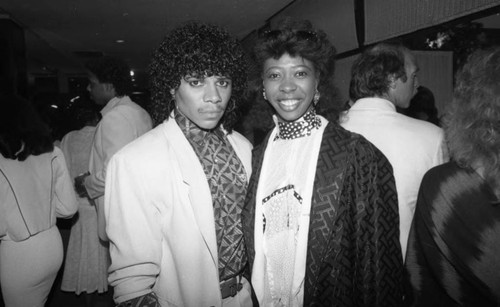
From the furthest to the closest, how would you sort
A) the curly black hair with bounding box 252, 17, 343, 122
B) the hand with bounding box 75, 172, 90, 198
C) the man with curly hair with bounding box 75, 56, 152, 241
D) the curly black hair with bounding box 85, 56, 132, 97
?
1. the curly black hair with bounding box 85, 56, 132, 97
2. the hand with bounding box 75, 172, 90, 198
3. the man with curly hair with bounding box 75, 56, 152, 241
4. the curly black hair with bounding box 252, 17, 343, 122

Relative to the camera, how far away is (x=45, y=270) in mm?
2518

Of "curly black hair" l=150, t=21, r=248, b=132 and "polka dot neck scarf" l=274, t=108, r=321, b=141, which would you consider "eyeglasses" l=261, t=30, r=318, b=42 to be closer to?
"curly black hair" l=150, t=21, r=248, b=132

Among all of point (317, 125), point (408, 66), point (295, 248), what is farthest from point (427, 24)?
point (295, 248)

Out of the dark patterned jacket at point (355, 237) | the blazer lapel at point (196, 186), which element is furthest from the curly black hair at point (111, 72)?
the dark patterned jacket at point (355, 237)

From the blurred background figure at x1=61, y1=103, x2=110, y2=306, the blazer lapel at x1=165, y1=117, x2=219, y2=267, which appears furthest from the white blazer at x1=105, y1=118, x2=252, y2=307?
the blurred background figure at x1=61, y1=103, x2=110, y2=306

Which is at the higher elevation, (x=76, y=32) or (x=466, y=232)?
(x=76, y=32)

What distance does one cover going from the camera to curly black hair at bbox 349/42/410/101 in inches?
89.5

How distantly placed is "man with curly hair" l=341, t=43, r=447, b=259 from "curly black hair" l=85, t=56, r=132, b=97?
2.26m

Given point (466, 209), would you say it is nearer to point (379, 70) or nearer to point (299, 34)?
point (299, 34)

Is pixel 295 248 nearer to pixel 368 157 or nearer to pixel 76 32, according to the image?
pixel 368 157

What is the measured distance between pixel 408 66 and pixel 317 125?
1076 mm

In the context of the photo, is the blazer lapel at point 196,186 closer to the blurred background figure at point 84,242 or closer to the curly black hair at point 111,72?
the curly black hair at point 111,72

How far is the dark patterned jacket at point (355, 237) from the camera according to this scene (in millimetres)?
1422

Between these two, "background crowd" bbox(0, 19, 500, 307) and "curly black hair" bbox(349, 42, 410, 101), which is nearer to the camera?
"background crowd" bbox(0, 19, 500, 307)
